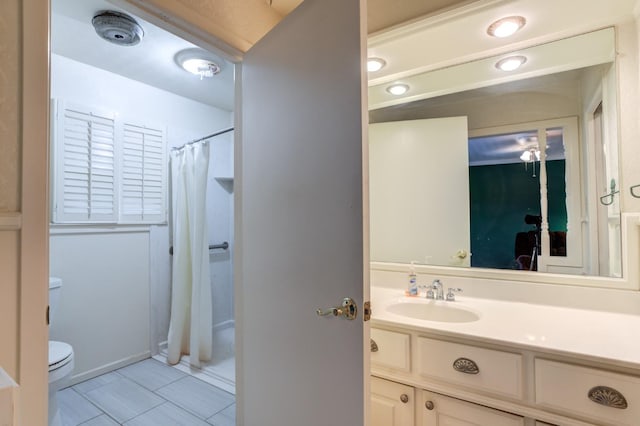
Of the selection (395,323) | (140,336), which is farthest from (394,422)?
(140,336)

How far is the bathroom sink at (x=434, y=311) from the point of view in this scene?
148cm

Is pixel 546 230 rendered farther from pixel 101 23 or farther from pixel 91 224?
pixel 91 224

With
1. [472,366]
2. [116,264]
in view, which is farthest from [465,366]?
[116,264]

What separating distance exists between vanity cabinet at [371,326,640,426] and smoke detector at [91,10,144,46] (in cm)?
208

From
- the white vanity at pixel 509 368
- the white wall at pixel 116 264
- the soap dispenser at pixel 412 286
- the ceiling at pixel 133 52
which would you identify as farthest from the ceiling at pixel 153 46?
the white vanity at pixel 509 368

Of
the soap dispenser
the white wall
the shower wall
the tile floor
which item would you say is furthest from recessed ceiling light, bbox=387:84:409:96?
the tile floor

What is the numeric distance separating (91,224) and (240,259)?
1.62m

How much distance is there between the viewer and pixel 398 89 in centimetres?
192

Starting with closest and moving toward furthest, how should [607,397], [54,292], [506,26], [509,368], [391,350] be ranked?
[607,397]
[509,368]
[391,350]
[506,26]
[54,292]

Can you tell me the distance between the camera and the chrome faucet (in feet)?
5.29

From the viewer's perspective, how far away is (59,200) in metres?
2.23

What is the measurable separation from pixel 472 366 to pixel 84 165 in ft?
9.03

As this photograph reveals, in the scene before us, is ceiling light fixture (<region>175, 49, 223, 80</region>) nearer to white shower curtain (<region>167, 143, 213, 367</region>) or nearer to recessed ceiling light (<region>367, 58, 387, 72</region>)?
white shower curtain (<region>167, 143, 213, 367</region>)

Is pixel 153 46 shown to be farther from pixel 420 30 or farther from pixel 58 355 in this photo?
pixel 58 355
